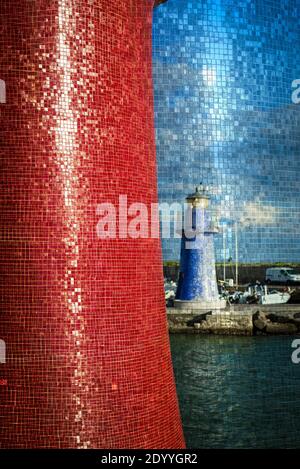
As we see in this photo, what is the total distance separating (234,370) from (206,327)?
8.16m

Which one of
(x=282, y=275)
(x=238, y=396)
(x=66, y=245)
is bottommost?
(x=282, y=275)

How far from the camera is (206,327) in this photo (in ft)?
62.7

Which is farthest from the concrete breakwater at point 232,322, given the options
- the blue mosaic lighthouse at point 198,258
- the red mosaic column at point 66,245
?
the red mosaic column at point 66,245

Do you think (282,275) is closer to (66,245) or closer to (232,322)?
(232,322)

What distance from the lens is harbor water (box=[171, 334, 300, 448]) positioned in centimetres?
592

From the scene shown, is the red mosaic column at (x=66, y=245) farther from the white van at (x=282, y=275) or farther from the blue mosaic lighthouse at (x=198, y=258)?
the white van at (x=282, y=275)

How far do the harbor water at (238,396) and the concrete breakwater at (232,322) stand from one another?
3563 millimetres

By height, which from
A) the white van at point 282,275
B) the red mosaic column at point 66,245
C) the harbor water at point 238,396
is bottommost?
the white van at point 282,275

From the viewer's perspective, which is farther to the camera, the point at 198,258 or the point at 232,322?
the point at 232,322

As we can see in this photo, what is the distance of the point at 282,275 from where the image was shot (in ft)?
96.1

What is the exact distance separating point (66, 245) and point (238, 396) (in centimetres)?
632

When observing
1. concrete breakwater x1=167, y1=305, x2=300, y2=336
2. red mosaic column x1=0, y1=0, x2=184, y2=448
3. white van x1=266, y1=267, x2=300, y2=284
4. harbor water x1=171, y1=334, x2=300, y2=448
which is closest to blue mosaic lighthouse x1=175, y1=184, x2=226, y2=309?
concrete breakwater x1=167, y1=305, x2=300, y2=336

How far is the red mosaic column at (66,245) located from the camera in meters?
2.54

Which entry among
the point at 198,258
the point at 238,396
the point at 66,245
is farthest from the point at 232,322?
the point at 66,245
